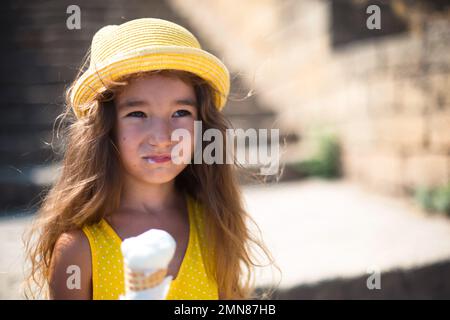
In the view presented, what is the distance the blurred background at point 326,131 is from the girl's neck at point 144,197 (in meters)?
0.46

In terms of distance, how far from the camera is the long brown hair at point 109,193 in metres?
1.46

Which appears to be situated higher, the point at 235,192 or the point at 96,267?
the point at 235,192

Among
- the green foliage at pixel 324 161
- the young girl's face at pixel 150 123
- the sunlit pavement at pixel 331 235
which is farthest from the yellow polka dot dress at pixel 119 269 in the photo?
the green foliage at pixel 324 161

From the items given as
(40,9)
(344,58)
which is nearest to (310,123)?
(344,58)

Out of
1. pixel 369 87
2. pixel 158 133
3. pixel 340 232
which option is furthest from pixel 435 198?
pixel 158 133

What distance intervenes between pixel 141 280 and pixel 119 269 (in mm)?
396

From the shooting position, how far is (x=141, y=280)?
1.05 m

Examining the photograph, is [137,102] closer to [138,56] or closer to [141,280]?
[138,56]

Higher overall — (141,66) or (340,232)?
(141,66)

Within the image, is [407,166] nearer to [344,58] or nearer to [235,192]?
[344,58]

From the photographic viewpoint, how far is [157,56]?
139cm
